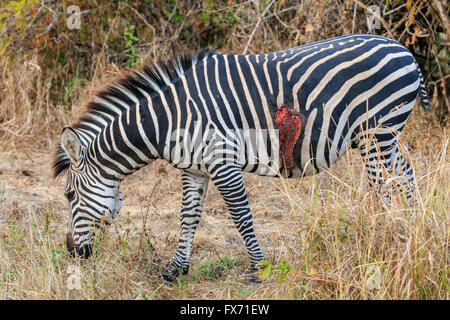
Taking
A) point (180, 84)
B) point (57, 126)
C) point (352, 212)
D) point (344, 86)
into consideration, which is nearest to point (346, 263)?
point (352, 212)

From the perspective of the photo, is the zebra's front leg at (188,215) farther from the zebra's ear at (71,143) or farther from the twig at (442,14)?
the twig at (442,14)

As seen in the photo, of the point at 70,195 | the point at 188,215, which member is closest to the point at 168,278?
the point at 188,215

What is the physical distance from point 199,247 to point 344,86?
213 cm

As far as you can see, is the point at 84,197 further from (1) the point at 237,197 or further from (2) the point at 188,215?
(1) the point at 237,197

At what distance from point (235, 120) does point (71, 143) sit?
1.35 m

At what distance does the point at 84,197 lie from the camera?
4387 mm

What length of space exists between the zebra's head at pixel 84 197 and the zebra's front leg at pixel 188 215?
65 cm

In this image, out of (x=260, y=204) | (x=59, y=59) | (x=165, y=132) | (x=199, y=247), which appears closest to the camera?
(x=165, y=132)

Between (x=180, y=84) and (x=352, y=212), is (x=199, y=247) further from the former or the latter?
(x=352, y=212)

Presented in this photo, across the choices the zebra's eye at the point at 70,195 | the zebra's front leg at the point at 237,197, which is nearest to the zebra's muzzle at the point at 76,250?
the zebra's eye at the point at 70,195

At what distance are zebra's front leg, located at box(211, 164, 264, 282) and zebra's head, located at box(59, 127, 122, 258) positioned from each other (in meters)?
0.91

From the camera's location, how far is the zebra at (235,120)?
4352 mm

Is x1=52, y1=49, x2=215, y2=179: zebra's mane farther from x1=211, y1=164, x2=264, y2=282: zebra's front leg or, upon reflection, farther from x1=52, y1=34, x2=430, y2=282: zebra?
x1=211, y1=164, x2=264, y2=282: zebra's front leg
